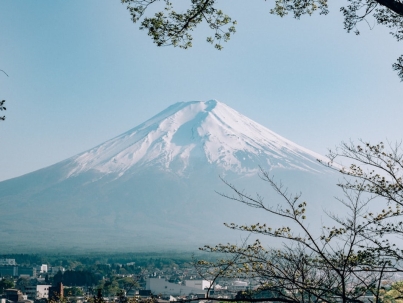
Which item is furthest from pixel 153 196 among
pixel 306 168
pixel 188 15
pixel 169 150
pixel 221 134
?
pixel 188 15

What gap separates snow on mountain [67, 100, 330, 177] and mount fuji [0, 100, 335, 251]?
0.56ft

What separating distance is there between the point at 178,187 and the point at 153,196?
414 centimetres

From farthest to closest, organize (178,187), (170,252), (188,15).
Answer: (178,187), (170,252), (188,15)

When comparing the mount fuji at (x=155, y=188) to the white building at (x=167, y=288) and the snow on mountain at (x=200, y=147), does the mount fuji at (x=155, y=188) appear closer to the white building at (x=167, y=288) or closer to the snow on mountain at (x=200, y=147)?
the snow on mountain at (x=200, y=147)

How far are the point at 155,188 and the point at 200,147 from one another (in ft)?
43.5

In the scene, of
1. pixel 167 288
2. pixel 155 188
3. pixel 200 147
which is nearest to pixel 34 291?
pixel 167 288

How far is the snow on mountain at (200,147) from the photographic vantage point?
92.2 metres

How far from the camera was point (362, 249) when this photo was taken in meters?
4.10

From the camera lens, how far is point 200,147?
96.6m

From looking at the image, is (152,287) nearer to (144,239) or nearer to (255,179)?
(144,239)

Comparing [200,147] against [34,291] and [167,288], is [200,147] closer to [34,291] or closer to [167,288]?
[167,288]

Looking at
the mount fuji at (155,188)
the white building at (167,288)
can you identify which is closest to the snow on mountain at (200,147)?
the mount fuji at (155,188)

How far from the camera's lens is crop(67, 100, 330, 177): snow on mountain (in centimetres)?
9219

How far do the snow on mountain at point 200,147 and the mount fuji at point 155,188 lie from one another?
0.17 metres
